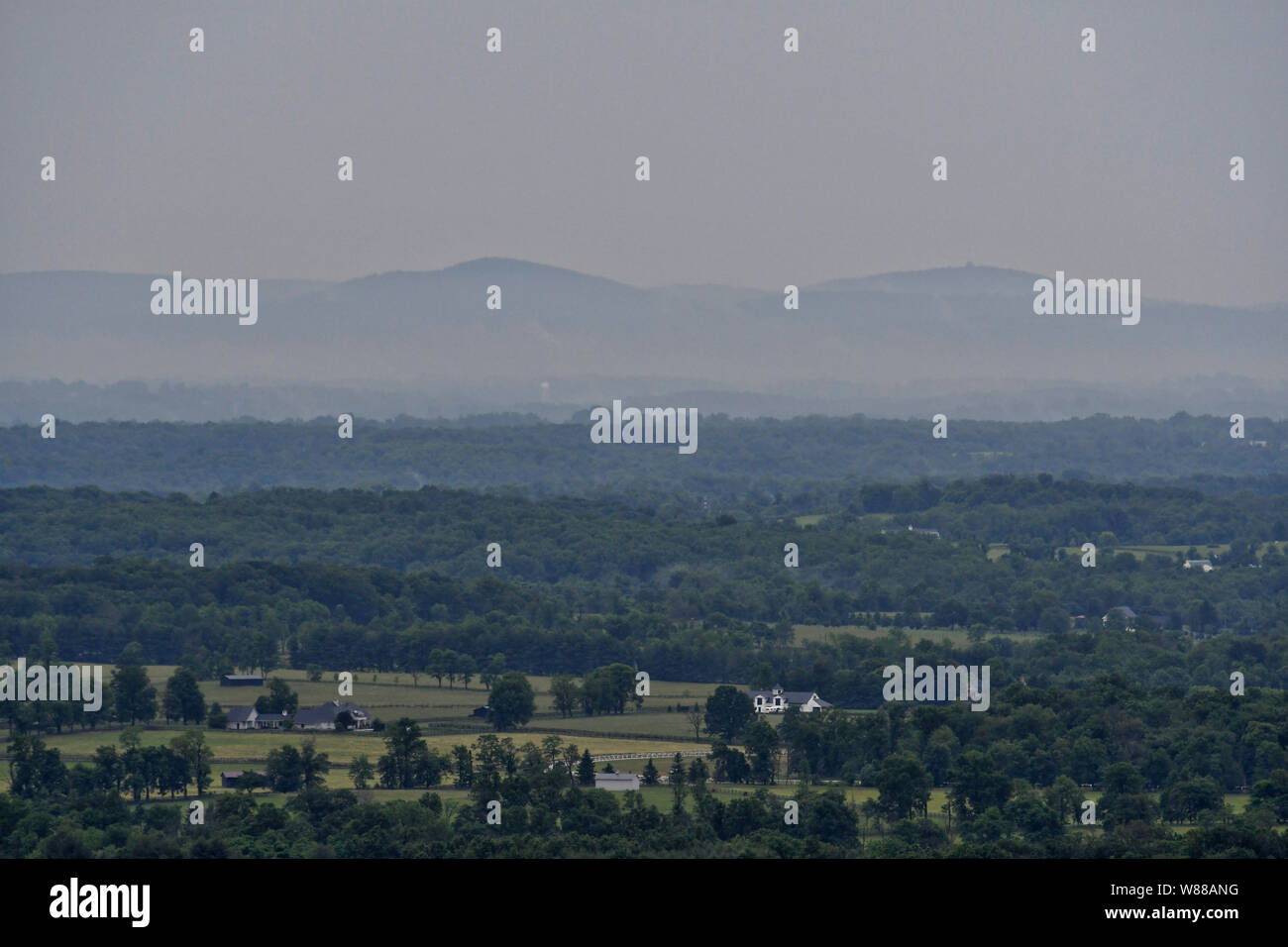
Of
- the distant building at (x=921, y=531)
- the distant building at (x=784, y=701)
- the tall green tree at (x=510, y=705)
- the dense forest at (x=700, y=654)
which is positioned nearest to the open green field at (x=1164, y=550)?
the dense forest at (x=700, y=654)

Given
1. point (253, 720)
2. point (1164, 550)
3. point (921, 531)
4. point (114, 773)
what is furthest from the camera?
point (921, 531)

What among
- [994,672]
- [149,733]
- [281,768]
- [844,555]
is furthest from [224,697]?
[844,555]

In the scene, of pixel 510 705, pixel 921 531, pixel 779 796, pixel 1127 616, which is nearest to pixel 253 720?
pixel 510 705

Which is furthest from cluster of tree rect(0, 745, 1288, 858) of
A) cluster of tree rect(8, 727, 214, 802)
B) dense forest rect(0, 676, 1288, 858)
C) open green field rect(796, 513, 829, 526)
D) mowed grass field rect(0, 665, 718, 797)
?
open green field rect(796, 513, 829, 526)

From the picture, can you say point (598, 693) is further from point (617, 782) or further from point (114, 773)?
point (114, 773)

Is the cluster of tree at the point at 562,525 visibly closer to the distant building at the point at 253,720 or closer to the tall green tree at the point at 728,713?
the distant building at the point at 253,720

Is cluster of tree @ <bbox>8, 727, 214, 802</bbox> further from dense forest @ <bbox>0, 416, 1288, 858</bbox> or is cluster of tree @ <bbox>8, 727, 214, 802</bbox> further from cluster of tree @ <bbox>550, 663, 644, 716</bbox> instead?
cluster of tree @ <bbox>550, 663, 644, 716</bbox>
